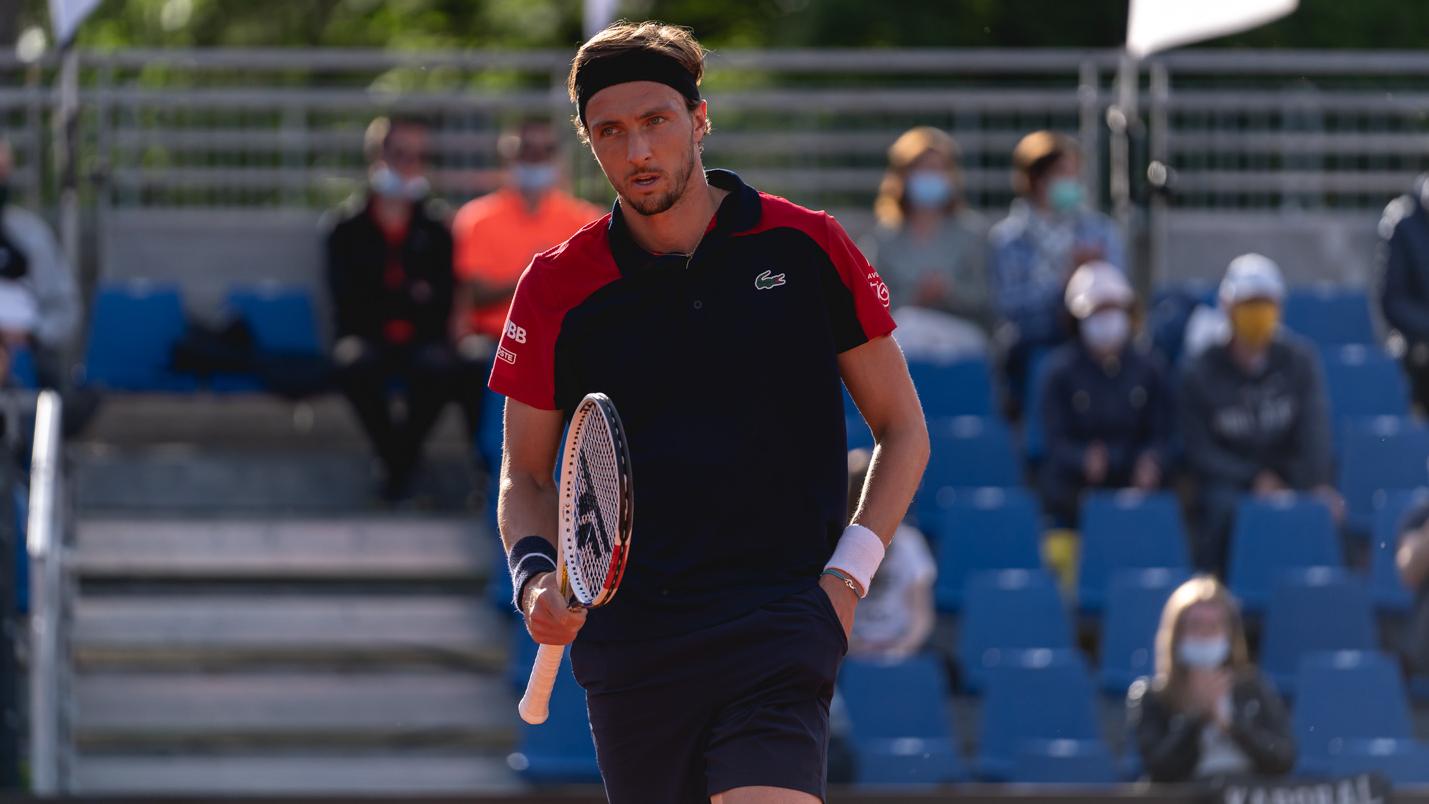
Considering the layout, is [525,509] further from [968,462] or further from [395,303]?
[395,303]

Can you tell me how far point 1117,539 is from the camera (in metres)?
10.3

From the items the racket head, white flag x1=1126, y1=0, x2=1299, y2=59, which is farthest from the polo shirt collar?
white flag x1=1126, y1=0, x2=1299, y2=59

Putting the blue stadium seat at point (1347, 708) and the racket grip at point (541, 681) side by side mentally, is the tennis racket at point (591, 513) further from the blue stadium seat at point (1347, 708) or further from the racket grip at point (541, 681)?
the blue stadium seat at point (1347, 708)

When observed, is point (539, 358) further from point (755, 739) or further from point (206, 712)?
point (206, 712)

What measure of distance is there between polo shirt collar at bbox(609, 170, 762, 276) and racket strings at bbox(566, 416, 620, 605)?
1.21ft

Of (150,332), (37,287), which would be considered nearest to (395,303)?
(150,332)

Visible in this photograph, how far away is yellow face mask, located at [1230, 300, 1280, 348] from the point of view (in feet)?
34.6

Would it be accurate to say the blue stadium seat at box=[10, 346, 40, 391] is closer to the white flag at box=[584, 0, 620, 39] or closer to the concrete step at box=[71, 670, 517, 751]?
the concrete step at box=[71, 670, 517, 751]

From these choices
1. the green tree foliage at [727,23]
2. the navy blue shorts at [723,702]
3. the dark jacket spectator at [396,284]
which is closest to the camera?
the navy blue shorts at [723,702]

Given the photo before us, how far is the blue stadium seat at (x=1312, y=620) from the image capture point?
9992 mm

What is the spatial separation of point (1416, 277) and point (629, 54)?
25.1ft

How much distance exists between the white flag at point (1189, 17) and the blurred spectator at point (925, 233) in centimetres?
113

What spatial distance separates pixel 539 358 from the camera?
462 centimetres

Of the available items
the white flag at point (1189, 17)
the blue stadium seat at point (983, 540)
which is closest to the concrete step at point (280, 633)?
the blue stadium seat at point (983, 540)
